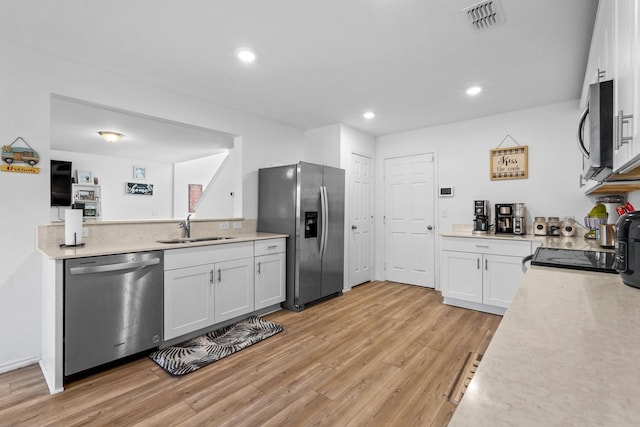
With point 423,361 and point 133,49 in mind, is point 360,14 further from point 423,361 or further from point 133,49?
point 423,361

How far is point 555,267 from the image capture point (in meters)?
1.62

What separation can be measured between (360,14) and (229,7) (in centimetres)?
84

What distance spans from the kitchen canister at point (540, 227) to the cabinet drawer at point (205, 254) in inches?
129

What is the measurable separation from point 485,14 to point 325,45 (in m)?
1.09

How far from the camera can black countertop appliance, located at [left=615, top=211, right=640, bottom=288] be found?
1.12 m

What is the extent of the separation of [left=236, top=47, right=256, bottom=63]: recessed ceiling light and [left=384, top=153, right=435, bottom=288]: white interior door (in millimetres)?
3003

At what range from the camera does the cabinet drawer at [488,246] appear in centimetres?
322

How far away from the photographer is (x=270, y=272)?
3.43 m

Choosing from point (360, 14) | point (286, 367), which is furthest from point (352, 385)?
point (360, 14)

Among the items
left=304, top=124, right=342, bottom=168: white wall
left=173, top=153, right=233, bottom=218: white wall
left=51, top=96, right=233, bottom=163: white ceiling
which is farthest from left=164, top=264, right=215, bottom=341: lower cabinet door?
left=173, top=153, right=233, bottom=218: white wall

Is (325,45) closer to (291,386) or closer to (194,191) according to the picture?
(291,386)

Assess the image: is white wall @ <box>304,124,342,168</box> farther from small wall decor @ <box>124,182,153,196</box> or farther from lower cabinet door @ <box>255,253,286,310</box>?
small wall decor @ <box>124,182,153,196</box>

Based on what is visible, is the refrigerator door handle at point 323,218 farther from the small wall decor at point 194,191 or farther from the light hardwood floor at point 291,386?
the small wall decor at point 194,191

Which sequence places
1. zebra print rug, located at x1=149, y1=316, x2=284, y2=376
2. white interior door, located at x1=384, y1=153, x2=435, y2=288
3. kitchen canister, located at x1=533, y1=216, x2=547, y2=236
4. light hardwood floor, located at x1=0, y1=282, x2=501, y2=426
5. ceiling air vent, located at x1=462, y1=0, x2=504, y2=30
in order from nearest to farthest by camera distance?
light hardwood floor, located at x1=0, y1=282, x2=501, y2=426 < ceiling air vent, located at x1=462, y1=0, x2=504, y2=30 < zebra print rug, located at x1=149, y1=316, x2=284, y2=376 < kitchen canister, located at x1=533, y1=216, x2=547, y2=236 < white interior door, located at x1=384, y1=153, x2=435, y2=288
